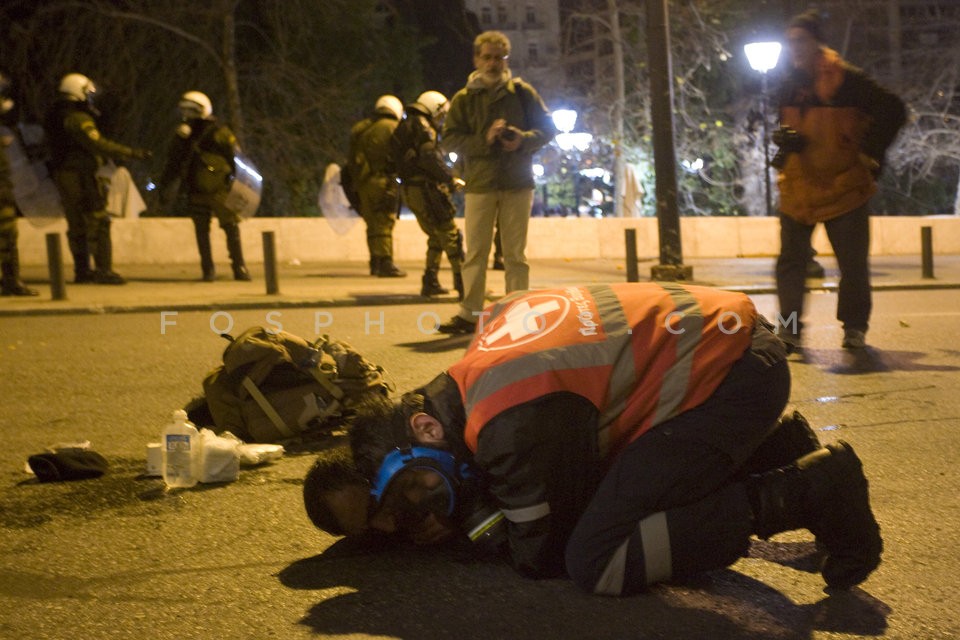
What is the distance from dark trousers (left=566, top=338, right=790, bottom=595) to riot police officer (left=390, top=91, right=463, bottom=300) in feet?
24.8

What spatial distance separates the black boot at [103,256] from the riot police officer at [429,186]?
327 cm

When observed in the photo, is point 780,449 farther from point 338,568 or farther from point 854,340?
point 854,340

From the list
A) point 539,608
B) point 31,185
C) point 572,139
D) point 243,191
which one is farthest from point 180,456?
point 572,139

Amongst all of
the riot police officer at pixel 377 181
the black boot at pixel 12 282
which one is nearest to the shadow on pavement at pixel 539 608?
the black boot at pixel 12 282

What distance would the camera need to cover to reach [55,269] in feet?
37.7

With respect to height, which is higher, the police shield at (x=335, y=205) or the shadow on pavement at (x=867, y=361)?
the police shield at (x=335, y=205)

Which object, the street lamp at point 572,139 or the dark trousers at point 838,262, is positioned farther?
the street lamp at point 572,139

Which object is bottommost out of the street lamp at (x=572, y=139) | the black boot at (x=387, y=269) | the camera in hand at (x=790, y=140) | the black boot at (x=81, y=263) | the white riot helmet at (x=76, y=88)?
the black boot at (x=387, y=269)

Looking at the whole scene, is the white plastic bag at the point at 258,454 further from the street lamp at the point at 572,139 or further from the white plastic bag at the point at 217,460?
the street lamp at the point at 572,139

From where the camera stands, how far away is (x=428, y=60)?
146ft

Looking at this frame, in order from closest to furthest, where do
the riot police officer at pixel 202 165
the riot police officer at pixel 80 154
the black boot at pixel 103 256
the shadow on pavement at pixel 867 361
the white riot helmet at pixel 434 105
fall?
the shadow on pavement at pixel 867 361 → the white riot helmet at pixel 434 105 → the riot police officer at pixel 80 154 → the black boot at pixel 103 256 → the riot police officer at pixel 202 165

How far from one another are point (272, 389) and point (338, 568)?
67.0 inches

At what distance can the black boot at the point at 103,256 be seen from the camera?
1302 centimetres

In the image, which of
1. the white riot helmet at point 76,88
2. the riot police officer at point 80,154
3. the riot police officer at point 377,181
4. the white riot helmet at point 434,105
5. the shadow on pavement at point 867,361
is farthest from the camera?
the riot police officer at point 377,181
